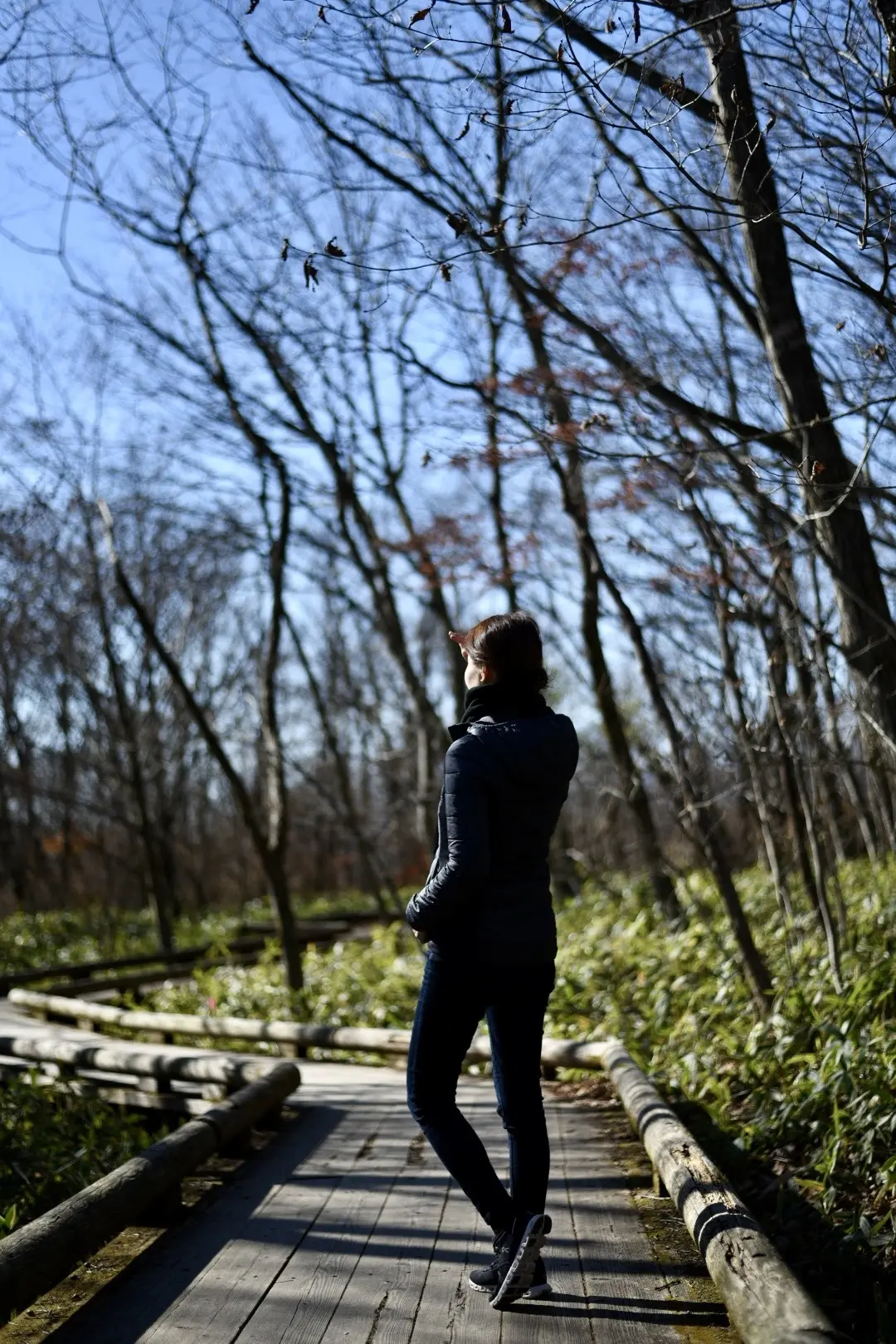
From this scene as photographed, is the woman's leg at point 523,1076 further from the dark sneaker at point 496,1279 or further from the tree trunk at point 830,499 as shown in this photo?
the tree trunk at point 830,499

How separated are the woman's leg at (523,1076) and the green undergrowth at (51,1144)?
102 inches

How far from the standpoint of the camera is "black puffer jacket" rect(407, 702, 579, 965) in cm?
310

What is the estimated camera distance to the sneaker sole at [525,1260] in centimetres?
313

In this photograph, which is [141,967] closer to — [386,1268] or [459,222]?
[386,1268]

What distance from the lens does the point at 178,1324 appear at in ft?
10.3

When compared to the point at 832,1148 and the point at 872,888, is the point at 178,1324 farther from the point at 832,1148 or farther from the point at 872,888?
the point at 872,888

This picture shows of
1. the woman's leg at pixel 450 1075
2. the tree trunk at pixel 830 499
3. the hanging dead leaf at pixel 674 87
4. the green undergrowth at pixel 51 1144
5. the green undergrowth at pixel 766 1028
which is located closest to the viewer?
the woman's leg at pixel 450 1075

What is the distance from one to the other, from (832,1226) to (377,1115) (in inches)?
104

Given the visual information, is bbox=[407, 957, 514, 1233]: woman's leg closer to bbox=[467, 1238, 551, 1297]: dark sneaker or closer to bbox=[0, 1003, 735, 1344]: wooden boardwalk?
bbox=[467, 1238, 551, 1297]: dark sneaker

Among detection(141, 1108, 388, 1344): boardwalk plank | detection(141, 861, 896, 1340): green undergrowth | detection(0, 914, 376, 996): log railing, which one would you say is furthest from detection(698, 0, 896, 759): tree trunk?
detection(0, 914, 376, 996): log railing

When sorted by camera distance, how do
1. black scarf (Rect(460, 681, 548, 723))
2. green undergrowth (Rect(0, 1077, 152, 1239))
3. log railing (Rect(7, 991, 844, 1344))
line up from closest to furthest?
log railing (Rect(7, 991, 844, 1344))
black scarf (Rect(460, 681, 548, 723))
green undergrowth (Rect(0, 1077, 152, 1239))

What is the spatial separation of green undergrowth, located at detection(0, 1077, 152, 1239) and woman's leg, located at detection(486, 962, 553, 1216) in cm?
260

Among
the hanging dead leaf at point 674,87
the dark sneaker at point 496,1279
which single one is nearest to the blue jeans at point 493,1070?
the dark sneaker at point 496,1279

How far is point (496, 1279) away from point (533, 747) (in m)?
1.46
